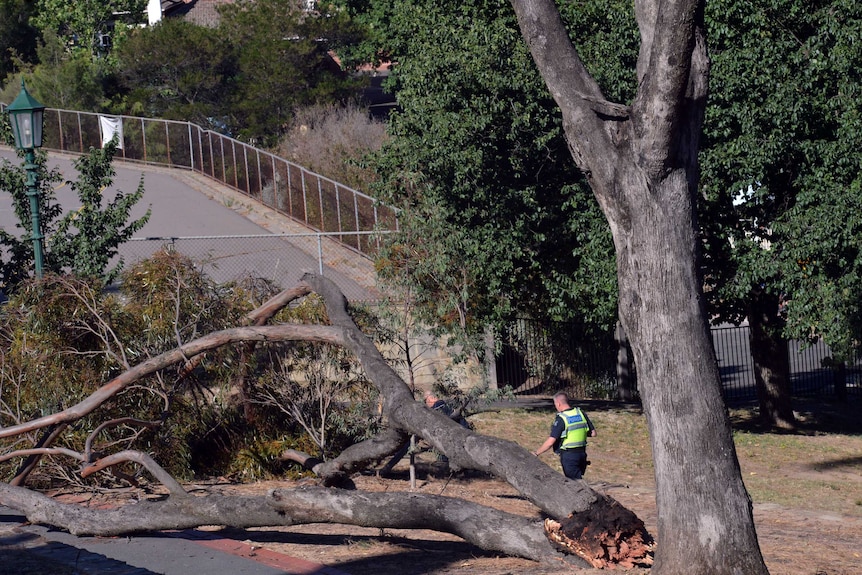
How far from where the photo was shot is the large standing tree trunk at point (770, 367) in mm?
16641

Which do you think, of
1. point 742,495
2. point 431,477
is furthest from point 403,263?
point 742,495

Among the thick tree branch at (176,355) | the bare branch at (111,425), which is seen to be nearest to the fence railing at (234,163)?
the bare branch at (111,425)

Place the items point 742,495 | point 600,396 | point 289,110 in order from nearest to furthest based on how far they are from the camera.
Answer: point 742,495 < point 600,396 < point 289,110

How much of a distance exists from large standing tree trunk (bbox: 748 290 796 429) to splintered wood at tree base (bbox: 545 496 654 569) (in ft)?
35.6

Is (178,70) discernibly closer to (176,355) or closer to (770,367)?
(770,367)

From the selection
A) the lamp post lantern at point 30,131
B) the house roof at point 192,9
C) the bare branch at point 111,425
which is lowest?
the bare branch at point 111,425

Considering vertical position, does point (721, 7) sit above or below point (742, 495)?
above

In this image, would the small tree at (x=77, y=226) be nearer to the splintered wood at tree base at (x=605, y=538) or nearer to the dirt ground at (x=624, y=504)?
the dirt ground at (x=624, y=504)

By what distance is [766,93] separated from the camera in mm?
13359

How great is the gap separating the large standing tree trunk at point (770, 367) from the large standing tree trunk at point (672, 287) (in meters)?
11.0

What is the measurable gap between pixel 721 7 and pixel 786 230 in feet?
11.0

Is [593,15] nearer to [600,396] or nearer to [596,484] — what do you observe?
[596,484]

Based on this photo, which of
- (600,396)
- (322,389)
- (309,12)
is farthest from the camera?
(309,12)

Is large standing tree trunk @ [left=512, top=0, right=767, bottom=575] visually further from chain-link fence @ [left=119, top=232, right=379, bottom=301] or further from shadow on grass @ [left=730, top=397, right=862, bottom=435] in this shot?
chain-link fence @ [left=119, top=232, right=379, bottom=301]
